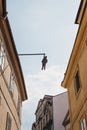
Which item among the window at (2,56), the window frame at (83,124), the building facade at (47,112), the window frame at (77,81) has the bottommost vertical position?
the building facade at (47,112)

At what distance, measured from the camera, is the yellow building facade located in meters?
13.7

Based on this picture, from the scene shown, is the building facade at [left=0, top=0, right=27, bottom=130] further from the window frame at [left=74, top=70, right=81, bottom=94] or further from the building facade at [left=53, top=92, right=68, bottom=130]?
the building facade at [left=53, top=92, right=68, bottom=130]

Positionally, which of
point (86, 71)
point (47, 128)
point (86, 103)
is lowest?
point (47, 128)

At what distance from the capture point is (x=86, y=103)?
13.7 metres

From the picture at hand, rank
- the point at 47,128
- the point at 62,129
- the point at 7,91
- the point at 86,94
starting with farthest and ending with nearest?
the point at 47,128
the point at 62,129
the point at 7,91
the point at 86,94

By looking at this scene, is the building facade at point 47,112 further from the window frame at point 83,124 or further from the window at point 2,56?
the window at point 2,56

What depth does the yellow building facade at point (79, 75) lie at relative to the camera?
13.7m

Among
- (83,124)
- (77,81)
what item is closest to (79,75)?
(77,81)

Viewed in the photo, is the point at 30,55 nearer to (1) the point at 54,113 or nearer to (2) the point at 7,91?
(2) the point at 7,91

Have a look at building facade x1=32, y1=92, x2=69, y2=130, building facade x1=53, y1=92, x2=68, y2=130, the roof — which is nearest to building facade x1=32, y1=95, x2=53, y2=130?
building facade x1=32, y1=92, x2=69, y2=130

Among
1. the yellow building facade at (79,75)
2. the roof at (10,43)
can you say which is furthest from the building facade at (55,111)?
the yellow building facade at (79,75)

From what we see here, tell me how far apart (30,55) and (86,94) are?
4.18 m

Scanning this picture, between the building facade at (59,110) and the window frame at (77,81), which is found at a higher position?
the window frame at (77,81)

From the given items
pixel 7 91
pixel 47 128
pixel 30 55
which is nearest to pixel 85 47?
pixel 30 55
